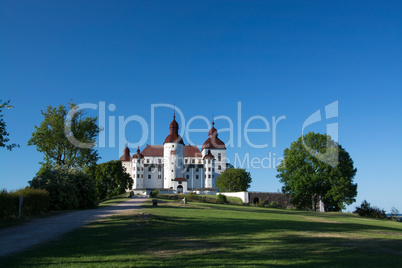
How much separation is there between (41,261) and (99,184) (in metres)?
57.6

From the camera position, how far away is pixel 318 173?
145 feet

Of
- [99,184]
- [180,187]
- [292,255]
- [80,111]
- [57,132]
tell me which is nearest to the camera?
[292,255]

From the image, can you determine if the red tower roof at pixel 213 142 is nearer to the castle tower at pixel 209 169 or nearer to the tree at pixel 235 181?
the castle tower at pixel 209 169

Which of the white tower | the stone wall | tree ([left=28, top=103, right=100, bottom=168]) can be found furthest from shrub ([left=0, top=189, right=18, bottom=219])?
the white tower

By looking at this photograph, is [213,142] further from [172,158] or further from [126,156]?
[126,156]

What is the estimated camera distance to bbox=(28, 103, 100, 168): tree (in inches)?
1594

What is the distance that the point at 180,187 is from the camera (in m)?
91.5

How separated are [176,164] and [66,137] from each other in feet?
185

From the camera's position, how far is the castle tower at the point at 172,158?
94.9 m

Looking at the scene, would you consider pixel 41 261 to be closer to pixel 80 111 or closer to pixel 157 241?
pixel 157 241

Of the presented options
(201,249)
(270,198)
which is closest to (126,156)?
(270,198)

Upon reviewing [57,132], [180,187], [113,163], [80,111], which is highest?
[80,111]

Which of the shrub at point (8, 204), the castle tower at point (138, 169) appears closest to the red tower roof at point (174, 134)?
the castle tower at point (138, 169)

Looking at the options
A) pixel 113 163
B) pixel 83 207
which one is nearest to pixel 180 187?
pixel 113 163
